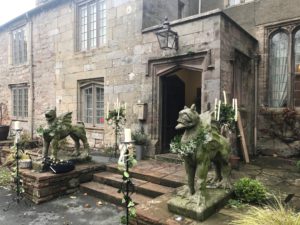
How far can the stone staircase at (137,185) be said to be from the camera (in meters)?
4.74

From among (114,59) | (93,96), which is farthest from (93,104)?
(114,59)

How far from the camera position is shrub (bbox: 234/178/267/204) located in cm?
373

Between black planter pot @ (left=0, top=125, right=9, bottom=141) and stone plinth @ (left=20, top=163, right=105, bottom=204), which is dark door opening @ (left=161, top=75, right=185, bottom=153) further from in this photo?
black planter pot @ (left=0, top=125, right=9, bottom=141)

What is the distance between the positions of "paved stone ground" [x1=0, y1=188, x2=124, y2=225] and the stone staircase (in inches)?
7.1

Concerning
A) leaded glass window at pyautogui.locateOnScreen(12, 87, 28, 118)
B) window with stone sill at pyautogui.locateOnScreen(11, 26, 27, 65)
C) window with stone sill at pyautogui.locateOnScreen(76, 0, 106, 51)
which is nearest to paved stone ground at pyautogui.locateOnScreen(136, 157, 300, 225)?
window with stone sill at pyautogui.locateOnScreen(76, 0, 106, 51)

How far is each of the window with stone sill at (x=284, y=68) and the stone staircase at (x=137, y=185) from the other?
15.2 ft

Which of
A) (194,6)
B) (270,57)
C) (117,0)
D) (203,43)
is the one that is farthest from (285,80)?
(117,0)

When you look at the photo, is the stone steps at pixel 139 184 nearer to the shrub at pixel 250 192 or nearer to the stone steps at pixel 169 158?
the shrub at pixel 250 192

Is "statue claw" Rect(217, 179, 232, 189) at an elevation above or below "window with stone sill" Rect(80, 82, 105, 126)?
below

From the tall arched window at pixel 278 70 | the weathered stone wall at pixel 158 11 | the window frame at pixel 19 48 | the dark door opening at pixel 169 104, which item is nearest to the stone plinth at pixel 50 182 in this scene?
the dark door opening at pixel 169 104

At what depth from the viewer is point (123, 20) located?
8023mm

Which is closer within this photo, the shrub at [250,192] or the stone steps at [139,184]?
the shrub at [250,192]

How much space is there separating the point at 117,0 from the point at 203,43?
12.3 ft

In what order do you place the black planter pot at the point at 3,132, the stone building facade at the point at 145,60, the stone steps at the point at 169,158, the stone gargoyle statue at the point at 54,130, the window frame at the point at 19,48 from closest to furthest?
the stone gargoyle statue at the point at 54,130 → the stone building facade at the point at 145,60 → the stone steps at the point at 169,158 → the black planter pot at the point at 3,132 → the window frame at the point at 19,48
